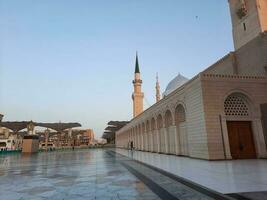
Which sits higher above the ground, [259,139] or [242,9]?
[242,9]

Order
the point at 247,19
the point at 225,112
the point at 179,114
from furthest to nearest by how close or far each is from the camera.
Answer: the point at 247,19 < the point at 179,114 < the point at 225,112

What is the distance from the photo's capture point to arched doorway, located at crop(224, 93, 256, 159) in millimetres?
12914

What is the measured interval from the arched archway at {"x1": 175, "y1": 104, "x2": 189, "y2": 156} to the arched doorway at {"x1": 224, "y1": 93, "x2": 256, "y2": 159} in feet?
11.2

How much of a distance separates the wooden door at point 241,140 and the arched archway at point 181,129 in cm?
341

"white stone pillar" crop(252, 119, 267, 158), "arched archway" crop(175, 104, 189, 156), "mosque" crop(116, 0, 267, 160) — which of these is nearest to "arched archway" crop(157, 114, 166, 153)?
"mosque" crop(116, 0, 267, 160)

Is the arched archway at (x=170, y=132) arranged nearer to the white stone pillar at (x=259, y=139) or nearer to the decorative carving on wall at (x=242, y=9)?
the white stone pillar at (x=259, y=139)

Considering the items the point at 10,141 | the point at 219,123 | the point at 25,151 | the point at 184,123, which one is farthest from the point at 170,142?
the point at 10,141

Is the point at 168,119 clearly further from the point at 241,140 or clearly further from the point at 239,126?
the point at 241,140

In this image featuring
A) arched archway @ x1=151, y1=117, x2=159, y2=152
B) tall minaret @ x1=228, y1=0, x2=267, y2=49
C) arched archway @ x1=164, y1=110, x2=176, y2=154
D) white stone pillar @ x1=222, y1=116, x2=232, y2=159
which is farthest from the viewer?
arched archway @ x1=151, y1=117, x2=159, y2=152

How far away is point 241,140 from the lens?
1316cm

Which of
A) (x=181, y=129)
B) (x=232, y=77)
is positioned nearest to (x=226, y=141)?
(x=232, y=77)

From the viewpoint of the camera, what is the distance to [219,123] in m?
12.6

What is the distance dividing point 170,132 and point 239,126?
6.44m

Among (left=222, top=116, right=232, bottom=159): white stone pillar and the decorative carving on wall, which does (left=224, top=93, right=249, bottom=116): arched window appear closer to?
(left=222, top=116, right=232, bottom=159): white stone pillar
